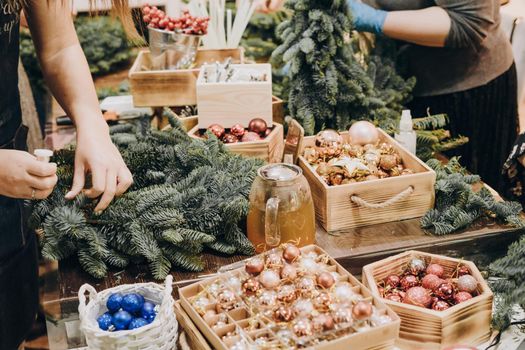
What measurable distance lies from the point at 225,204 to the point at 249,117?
555 millimetres

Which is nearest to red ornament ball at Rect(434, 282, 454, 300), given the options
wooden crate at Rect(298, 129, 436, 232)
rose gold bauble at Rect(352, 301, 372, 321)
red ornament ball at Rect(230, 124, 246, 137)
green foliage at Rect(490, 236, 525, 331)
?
green foliage at Rect(490, 236, 525, 331)

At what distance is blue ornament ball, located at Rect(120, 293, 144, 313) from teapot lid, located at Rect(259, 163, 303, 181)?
41 cm

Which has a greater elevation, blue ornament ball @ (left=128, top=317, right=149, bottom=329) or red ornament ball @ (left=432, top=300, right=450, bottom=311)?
blue ornament ball @ (left=128, top=317, right=149, bottom=329)

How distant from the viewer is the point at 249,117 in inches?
79.0

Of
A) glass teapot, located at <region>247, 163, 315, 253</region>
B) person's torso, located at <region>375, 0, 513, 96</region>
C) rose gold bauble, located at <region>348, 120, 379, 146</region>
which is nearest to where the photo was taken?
glass teapot, located at <region>247, 163, 315, 253</region>

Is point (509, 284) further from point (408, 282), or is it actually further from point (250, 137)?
point (250, 137)

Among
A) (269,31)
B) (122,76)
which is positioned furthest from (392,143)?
(122,76)

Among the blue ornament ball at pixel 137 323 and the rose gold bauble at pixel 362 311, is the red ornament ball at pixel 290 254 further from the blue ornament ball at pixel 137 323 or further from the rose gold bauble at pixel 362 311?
the blue ornament ball at pixel 137 323

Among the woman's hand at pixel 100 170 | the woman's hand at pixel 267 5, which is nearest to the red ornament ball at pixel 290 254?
the woman's hand at pixel 100 170

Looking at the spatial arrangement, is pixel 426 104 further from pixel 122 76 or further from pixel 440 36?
pixel 122 76

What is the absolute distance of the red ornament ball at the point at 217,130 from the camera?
1.94 meters

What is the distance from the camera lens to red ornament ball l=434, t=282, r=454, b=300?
1.30 m

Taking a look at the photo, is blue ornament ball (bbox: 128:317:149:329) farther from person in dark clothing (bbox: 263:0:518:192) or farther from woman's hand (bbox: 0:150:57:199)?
person in dark clothing (bbox: 263:0:518:192)

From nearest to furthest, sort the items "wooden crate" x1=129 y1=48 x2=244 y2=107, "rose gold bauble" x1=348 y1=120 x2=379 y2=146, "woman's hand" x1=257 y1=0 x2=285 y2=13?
1. "rose gold bauble" x1=348 y1=120 x2=379 y2=146
2. "wooden crate" x1=129 y1=48 x2=244 y2=107
3. "woman's hand" x1=257 y1=0 x2=285 y2=13
